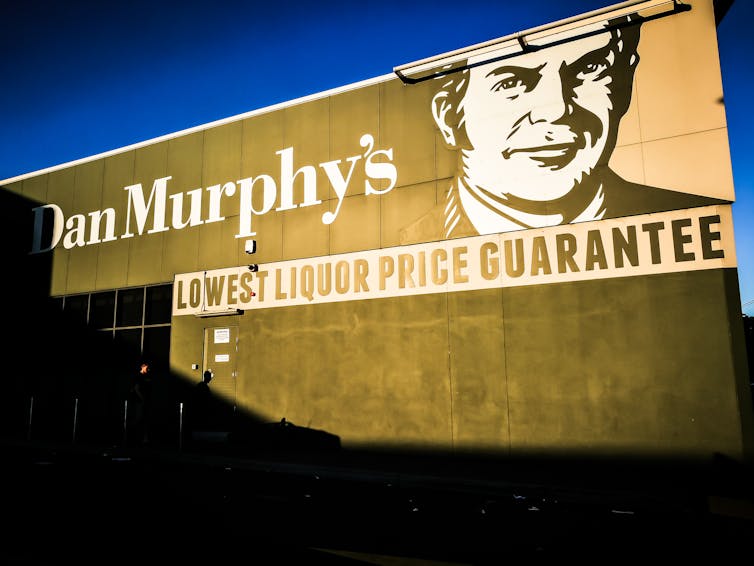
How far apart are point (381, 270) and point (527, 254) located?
3440mm

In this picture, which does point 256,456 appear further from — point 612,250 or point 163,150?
point 163,150

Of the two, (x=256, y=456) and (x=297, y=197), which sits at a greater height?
(x=297, y=197)

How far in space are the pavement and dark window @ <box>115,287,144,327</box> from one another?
5550 mm

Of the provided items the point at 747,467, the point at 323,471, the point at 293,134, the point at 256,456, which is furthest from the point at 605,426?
the point at 293,134

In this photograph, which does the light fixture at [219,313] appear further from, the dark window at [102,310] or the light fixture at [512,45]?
the light fixture at [512,45]

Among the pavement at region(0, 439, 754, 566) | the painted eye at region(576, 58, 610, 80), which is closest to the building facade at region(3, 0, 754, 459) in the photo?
the painted eye at region(576, 58, 610, 80)

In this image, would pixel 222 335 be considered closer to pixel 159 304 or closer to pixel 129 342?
pixel 159 304

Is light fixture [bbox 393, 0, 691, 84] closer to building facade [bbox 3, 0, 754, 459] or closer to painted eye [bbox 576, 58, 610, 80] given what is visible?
building facade [bbox 3, 0, 754, 459]

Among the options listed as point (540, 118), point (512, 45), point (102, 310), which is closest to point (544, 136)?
point (540, 118)

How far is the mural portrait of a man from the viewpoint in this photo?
11172 millimetres

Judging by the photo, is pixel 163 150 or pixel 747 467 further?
pixel 163 150

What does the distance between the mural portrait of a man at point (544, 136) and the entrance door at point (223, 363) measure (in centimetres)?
676

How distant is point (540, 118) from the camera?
38.9 feet

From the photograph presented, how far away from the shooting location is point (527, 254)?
38.2 ft
